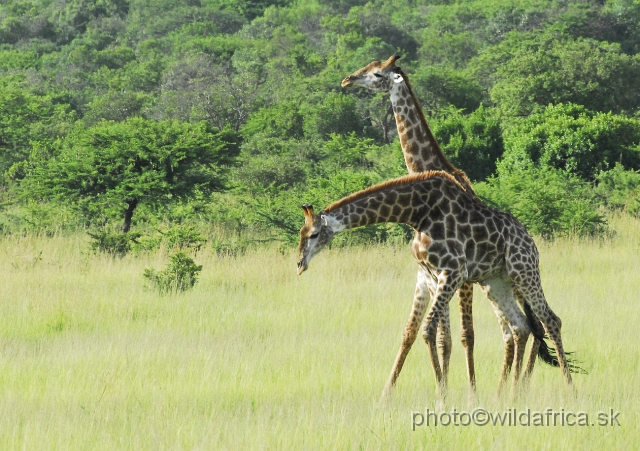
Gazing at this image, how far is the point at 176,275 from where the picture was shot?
11.5 metres

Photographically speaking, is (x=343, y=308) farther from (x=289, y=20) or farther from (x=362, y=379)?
(x=289, y=20)

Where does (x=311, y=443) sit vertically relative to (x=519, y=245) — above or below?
below

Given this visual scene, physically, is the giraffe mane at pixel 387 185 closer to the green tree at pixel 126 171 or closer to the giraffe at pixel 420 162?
the giraffe at pixel 420 162

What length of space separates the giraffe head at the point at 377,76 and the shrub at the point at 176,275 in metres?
3.83

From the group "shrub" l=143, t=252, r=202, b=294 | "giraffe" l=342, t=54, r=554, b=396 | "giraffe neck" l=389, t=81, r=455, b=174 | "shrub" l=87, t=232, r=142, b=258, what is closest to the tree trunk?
"shrub" l=87, t=232, r=142, b=258

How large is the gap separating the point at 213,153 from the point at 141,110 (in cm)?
2567

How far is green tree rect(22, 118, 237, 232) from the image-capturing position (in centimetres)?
1830

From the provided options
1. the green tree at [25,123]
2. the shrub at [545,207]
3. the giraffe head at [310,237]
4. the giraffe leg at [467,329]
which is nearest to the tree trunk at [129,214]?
the shrub at [545,207]

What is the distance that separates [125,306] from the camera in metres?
10.5

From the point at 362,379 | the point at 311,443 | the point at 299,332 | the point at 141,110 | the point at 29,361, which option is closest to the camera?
the point at 311,443

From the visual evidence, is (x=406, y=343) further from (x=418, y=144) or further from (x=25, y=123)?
(x=25, y=123)

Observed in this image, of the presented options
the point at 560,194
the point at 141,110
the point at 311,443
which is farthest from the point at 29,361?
the point at 141,110

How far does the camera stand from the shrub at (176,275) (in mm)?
11489

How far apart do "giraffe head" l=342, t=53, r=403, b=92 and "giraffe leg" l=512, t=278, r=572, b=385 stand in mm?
2412
